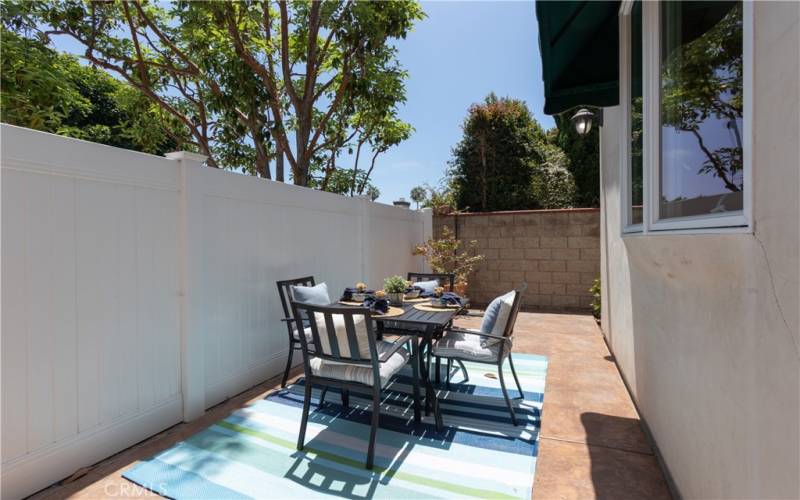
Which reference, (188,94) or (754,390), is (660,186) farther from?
(188,94)

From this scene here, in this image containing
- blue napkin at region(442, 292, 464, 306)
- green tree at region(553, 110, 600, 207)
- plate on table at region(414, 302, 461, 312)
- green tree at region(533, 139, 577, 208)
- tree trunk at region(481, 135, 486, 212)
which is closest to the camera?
plate on table at region(414, 302, 461, 312)

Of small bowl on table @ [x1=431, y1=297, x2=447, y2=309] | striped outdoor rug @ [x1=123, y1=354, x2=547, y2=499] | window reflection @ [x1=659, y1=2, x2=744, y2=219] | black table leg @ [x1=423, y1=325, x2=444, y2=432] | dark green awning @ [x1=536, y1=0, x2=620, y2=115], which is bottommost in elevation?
striped outdoor rug @ [x1=123, y1=354, x2=547, y2=499]

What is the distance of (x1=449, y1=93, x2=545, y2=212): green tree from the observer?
9.35m

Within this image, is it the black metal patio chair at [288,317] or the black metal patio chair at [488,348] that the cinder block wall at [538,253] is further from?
the black metal patio chair at [288,317]

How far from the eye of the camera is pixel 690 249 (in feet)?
4.52

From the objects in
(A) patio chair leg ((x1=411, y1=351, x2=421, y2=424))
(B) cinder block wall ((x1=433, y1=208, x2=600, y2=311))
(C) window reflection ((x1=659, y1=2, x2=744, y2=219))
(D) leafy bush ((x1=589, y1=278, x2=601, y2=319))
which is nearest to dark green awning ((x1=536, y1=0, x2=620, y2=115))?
(C) window reflection ((x1=659, y1=2, x2=744, y2=219))

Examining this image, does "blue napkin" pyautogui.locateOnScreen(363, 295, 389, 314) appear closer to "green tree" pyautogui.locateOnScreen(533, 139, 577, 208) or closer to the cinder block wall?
the cinder block wall

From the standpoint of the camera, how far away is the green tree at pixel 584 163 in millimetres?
8727

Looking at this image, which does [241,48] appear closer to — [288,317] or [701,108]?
[288,317]

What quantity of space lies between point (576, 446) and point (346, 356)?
63.7 inches

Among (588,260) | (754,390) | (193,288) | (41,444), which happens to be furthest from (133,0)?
(588,260)

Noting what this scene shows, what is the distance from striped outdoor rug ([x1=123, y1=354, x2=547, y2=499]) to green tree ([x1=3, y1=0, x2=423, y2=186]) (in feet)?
14.9

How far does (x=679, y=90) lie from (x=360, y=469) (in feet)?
8.31

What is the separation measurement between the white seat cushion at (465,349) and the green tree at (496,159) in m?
6.94
